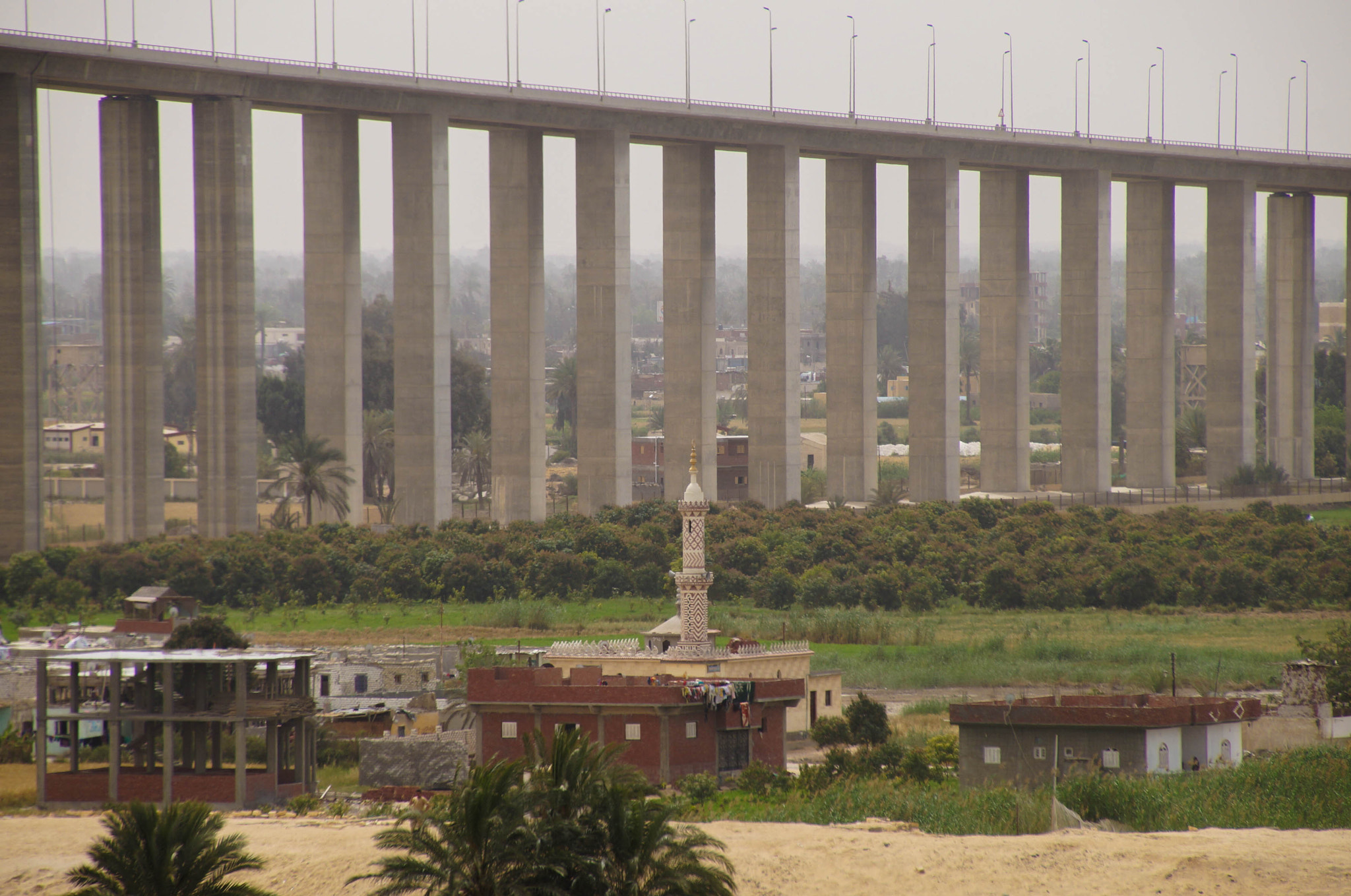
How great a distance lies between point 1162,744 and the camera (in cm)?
3228

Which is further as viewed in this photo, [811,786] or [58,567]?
[58,567]

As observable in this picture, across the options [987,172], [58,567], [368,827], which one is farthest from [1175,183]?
[368,827]

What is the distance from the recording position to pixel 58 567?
59594 millimetres

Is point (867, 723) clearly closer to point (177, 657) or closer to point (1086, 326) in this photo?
point (177, 657)

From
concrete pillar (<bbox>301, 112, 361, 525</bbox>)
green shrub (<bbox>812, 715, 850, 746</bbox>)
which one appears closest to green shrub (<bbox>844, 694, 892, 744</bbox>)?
green shrub (<bbox>812, 715, 850, 746</bbox>)

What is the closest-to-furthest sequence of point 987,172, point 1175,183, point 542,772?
point 542,772 → point 987,172 → point 1175,183

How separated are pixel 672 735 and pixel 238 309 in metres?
35.8

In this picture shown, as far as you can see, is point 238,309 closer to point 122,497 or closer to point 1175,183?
point 122,497

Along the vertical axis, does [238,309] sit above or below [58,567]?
above

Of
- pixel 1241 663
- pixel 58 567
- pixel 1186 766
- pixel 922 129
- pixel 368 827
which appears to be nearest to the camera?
pixel 368 827

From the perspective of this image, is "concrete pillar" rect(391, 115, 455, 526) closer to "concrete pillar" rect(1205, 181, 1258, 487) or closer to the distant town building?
the distant town building

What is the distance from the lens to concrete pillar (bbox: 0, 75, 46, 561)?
6034 cm

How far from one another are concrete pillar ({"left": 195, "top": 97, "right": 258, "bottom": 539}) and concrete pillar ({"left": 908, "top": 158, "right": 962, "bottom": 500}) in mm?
31073

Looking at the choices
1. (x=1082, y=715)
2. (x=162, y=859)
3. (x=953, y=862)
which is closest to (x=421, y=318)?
(x=1082, y=715)
